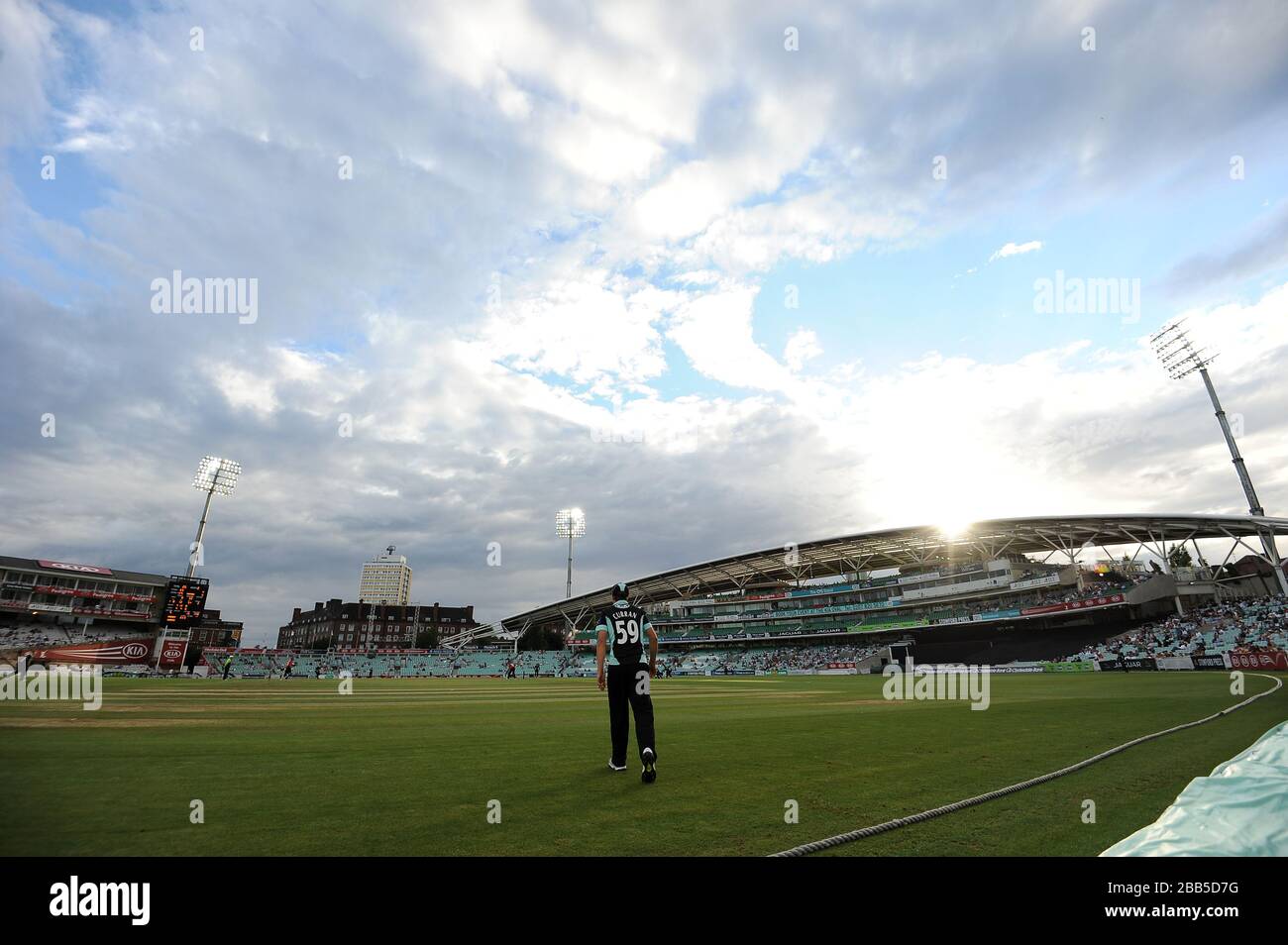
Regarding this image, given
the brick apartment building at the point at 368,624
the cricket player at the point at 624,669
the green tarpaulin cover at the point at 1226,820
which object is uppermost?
the cricket player at the point at 624,669

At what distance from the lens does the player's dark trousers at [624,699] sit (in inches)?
254

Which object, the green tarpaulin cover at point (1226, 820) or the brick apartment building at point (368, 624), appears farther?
the brick apartment building at point (368, 624)

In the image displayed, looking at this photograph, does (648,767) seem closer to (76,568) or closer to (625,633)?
(625,633)

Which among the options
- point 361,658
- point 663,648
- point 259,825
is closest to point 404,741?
point 259,825

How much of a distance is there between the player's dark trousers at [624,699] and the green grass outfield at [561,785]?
0.34 metres

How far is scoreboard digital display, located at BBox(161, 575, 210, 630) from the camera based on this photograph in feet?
142

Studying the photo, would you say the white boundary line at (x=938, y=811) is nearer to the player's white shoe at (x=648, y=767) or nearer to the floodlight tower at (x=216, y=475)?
the player's white shoe at (x=648, y=767)

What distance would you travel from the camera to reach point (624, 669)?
6.70 meters

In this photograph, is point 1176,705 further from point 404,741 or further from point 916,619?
point 916,619

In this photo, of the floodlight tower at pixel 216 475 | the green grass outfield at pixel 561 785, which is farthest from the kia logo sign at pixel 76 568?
the green grass outfield at pixel 561 785

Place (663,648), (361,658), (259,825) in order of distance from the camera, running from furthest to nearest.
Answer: (663,648) → (361,658) → (259,825)

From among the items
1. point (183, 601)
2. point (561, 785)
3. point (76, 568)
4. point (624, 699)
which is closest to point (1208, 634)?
point (624, 699)
